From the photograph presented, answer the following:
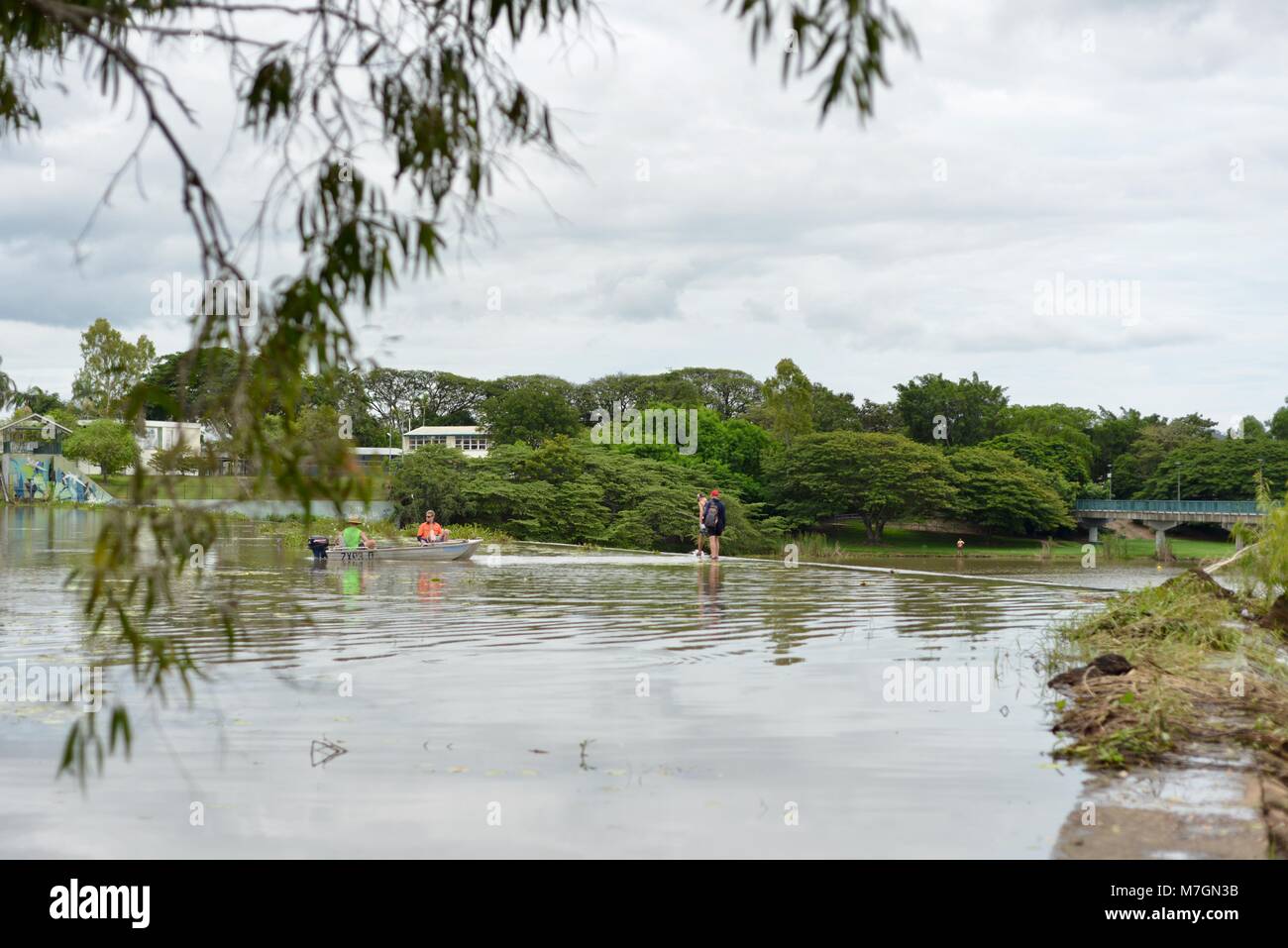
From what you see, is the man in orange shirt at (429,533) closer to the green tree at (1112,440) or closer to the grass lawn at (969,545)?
the grass lawn at (969,545)

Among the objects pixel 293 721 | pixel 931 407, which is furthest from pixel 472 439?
pixel 293 721

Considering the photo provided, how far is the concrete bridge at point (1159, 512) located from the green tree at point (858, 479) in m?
14.0

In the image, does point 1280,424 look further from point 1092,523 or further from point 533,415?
point 533,415

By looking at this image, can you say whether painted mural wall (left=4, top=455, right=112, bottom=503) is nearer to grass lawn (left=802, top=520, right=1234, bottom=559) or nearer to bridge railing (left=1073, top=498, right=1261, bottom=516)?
grass lawn (left=802, top=520, right=1234, bottom=559)

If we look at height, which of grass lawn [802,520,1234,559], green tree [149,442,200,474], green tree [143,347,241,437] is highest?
green tree [143,347,241,437]

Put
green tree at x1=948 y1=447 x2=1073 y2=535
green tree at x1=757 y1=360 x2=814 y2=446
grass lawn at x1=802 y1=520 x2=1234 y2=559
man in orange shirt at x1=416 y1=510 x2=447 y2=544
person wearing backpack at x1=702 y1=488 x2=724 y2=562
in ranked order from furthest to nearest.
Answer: green tree at x1=757 y1=360 x2=814 y2=446
green tree at x1=948 y1=447 x2=1073 y2=535
grass lawn at x1=802 y1=520 x2=1234 y2=559
man in orange shirt at x1=416 y1=510 x2=447 y2=544
person wearing backpack at x1=702 y1=488 x2=724 y2=562

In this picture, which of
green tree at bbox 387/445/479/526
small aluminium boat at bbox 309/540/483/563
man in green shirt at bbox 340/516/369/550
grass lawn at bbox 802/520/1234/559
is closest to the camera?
man in green shirt at bbox 340/516/369/550

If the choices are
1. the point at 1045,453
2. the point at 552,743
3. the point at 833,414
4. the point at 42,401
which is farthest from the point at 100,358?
the point at 552,743

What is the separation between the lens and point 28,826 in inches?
231

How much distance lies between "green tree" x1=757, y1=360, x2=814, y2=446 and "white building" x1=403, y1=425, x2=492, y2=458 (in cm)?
3791

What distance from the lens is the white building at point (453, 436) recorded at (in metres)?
109

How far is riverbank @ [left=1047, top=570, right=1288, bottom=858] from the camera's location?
5746 millimetres

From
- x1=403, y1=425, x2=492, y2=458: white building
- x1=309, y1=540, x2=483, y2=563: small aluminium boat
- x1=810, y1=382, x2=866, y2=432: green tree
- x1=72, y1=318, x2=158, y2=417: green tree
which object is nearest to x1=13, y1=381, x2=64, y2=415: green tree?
x1=72, y1=318, x2=158, y2=417: green tree

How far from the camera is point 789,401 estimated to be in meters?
74.8
